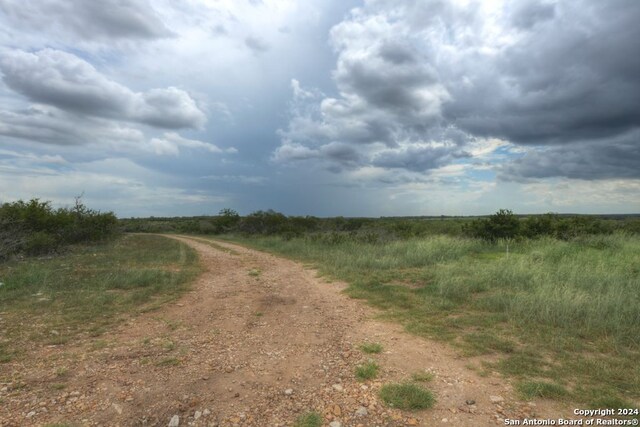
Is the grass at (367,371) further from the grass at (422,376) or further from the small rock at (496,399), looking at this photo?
the small rock at (496,399)

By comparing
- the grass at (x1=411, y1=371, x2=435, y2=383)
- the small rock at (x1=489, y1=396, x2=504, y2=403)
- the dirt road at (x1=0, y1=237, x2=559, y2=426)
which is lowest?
the dirt road at (x1=0, y1=237, x2=559, y2=426)

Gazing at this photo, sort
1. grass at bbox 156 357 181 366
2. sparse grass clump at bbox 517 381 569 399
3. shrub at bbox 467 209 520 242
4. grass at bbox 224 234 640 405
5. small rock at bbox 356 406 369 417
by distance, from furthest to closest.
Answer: shrub at bbox 467 209 520 242 → grass at bbox 156 357 181 366 → grass at bbox 224 234 640 405 → sparse grass clump at bbox 517 381 569 399 → small rock at bbox 356 406 369 417

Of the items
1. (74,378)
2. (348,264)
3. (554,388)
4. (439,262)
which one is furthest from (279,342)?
(439,262)

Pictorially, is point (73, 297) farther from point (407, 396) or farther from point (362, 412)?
point (407, 396)

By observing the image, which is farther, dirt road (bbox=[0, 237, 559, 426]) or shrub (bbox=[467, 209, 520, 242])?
shrub (bbox=[467, 209, 520, 242])

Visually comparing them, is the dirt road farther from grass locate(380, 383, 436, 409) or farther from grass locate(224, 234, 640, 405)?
grass locate(224, 234, 640, 405)

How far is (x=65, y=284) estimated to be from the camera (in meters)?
9.16

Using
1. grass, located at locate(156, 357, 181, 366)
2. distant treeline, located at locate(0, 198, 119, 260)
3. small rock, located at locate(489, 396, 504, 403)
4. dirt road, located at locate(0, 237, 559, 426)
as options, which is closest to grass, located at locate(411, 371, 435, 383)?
dirt road, located at locate(0, 237, 559, 426)

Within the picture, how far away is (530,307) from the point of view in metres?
6.47

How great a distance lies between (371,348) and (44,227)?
69.0ft

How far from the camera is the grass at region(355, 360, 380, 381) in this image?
4121 millimetres

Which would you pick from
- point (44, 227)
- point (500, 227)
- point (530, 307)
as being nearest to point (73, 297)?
point (530, 307)

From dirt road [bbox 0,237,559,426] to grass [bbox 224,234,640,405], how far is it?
0.75 metres

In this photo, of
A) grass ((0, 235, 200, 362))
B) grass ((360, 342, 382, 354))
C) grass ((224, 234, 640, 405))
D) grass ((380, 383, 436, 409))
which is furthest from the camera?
grass ((0, 235, 200, 362))
